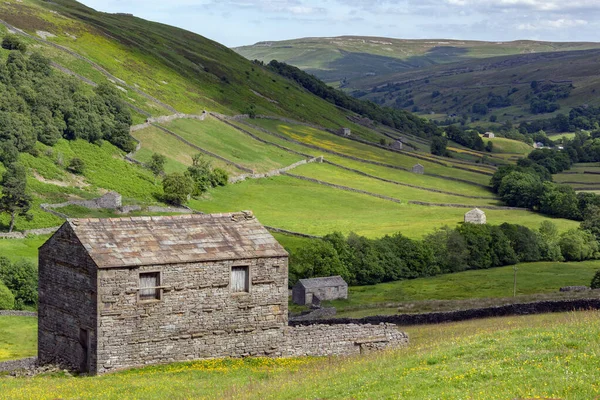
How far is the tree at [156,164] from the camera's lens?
452ft

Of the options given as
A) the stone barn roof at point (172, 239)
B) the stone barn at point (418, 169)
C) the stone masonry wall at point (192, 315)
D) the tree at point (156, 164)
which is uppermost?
the stone barn roof at point (172, 239)

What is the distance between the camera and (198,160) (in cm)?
14850

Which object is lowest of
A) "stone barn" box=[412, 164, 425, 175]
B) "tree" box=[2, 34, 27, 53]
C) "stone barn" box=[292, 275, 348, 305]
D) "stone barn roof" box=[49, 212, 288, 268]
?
"stone barn" box=[292, 275, 348, 305]

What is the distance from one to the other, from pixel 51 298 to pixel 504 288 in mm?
63159

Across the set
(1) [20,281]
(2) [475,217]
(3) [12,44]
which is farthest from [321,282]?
(3) [12,44]

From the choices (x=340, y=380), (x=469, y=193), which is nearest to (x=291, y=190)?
(x=469, y=193)

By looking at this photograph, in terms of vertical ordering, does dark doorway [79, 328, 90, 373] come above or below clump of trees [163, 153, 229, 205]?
above

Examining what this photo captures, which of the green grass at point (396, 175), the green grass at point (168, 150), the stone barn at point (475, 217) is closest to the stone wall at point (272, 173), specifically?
the green grass at point (168, 150)

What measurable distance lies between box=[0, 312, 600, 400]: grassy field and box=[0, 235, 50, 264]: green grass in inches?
2209

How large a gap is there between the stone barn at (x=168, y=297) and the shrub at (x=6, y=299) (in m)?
37.8

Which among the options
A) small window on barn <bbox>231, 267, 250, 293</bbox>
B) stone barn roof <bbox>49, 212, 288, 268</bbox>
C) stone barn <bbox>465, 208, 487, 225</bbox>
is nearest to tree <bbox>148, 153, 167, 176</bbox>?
stone barn <bbox>465, 208, 487, 225</bbox>

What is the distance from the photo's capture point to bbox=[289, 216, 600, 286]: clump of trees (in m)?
104

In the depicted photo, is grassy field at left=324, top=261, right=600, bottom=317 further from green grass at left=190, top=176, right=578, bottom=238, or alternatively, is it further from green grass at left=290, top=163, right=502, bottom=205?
green grass at left=290, top=163, right=502, bottom=205

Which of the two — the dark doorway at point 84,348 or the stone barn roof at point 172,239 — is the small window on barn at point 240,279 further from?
the dark doorway at point 84,348
